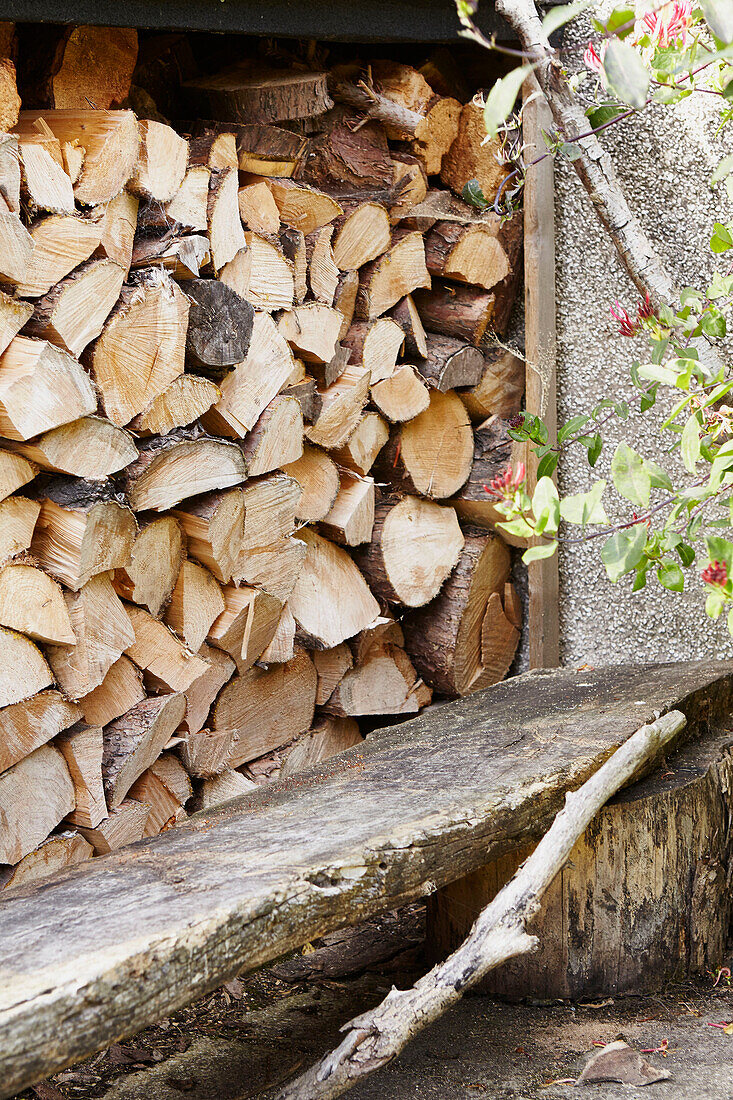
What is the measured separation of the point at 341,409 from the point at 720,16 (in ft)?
4.68

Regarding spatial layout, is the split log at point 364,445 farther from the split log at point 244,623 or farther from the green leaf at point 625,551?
the green leaf at point 625,551

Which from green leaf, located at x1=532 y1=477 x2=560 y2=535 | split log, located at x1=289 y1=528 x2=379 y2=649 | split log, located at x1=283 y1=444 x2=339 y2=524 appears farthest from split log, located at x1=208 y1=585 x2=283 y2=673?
green leaf, located at x1=532 y1=477 x2=560 y2=535

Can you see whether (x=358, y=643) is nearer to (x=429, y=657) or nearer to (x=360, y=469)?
(x=429, y=657)

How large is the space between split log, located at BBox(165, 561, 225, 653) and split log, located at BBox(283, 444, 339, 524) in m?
0.30

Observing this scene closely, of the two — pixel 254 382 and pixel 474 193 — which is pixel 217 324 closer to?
pixel 254 382

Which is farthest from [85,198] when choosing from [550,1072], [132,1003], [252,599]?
[550,1072]

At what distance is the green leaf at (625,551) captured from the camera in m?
1.33

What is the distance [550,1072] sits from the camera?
63.1 inches

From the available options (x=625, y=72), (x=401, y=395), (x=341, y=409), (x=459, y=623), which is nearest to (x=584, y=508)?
(x=625, y=72)

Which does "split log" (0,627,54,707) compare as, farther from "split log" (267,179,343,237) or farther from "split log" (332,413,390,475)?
"split log" (267,179,343,237)

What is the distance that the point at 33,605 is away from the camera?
5.93 ft

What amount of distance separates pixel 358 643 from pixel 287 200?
41.5 inches

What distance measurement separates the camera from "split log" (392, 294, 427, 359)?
96.8 inches

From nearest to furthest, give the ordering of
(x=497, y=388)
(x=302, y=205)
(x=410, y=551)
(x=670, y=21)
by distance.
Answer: (x=670, y=21) < (x=302, y=205) < (x=410, y=551) < (x=497, y=388)
